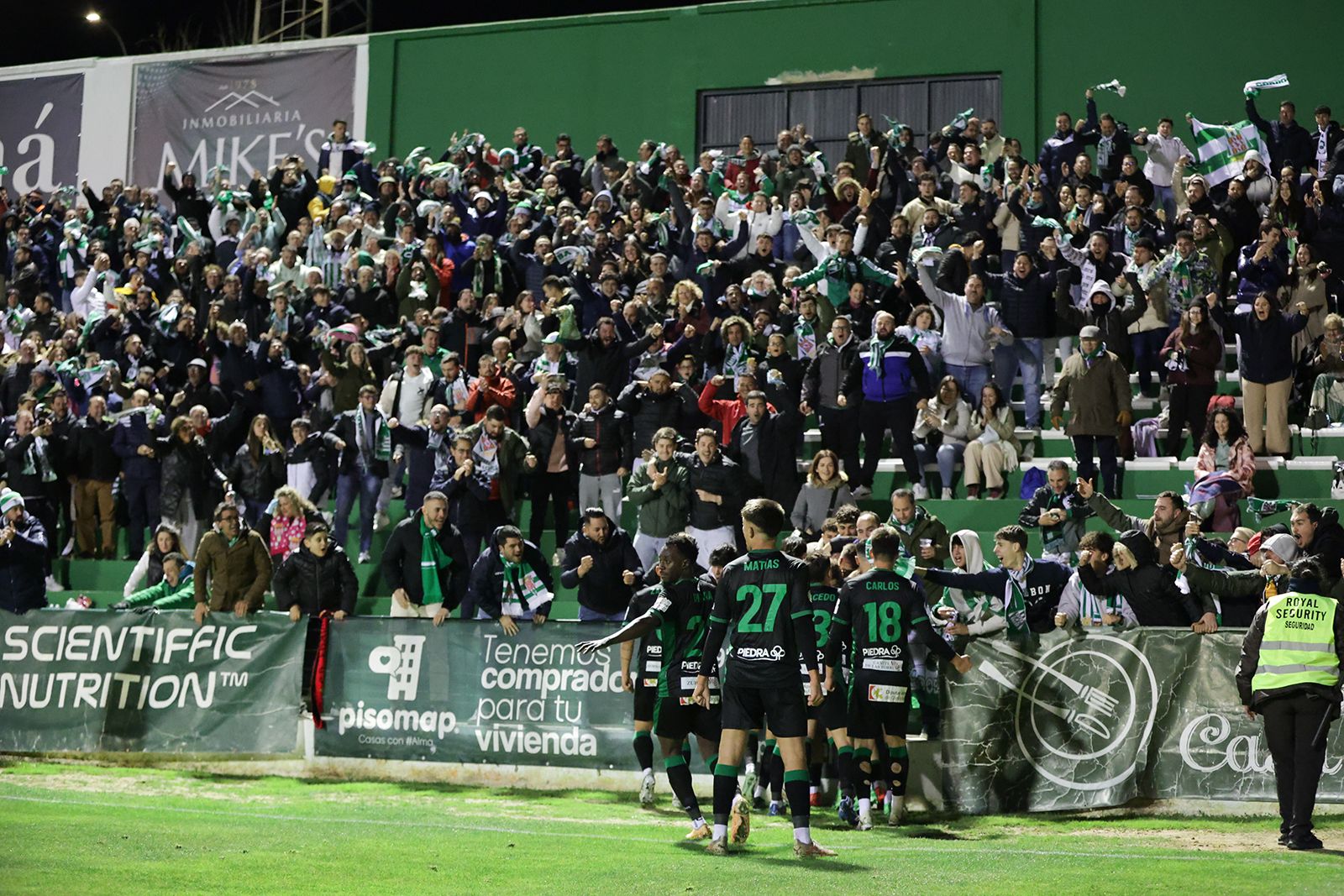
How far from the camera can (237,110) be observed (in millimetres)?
32688

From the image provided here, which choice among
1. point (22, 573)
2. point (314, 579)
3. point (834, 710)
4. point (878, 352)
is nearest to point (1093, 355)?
point (878, 352)

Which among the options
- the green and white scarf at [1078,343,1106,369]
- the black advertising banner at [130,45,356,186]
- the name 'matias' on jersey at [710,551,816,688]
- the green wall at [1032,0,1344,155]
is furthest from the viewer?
the black advertising banner at [130,45,356,186]

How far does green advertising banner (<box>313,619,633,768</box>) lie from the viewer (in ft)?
45.8

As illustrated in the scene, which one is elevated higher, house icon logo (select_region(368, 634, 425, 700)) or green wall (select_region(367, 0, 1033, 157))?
green wall (select_region(367, 0, 1033, 157))

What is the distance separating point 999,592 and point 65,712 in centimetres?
892

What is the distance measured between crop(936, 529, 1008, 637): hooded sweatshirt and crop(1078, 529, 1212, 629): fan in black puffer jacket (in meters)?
0.76

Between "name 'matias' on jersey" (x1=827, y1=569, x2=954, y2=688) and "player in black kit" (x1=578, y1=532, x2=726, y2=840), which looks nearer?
"name 'matias' on jersey" (x1=827, y1=569, x2=954, y2=688)

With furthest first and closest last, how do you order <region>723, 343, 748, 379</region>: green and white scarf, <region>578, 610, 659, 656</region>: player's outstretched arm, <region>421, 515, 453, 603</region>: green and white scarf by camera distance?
<region>723, 343, 748, 379</region>: green and white scarf, <region>421, 515, 453, 603</region>: green and white scarf, <region>578, 610, 659, 656</region>: player's outstretched arm

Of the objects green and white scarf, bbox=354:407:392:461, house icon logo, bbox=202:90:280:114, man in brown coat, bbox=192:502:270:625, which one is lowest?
man in brown coat, bbox=192:502:270:625

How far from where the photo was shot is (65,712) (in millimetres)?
15766

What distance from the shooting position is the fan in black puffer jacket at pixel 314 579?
15383 mm

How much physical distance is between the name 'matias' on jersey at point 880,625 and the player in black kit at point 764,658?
4.27ft

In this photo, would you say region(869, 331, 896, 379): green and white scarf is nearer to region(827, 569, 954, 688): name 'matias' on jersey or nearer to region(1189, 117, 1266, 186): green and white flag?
region(827, 569, 954, 688): name 'matias' on jersey

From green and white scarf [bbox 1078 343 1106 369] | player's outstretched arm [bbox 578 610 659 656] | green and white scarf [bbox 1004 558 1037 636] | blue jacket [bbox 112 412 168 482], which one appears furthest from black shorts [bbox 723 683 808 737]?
blue jacket [bbox 112 412 168 482]
